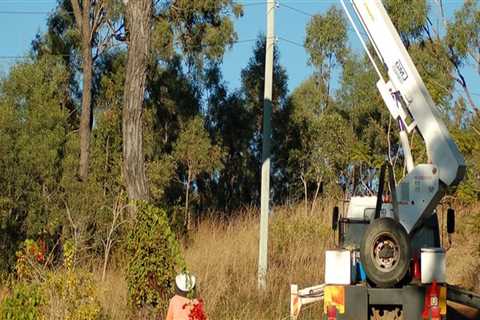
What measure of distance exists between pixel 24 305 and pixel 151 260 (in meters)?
2.11

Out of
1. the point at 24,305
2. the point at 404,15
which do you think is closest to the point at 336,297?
the point at 24,305

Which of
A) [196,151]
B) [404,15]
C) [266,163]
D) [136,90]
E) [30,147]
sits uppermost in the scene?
[404,15]

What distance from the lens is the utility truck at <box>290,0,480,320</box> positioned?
1225 cm

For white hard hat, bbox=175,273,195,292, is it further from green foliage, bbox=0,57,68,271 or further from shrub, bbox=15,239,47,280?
green foliage, bbox=0,57,68,271

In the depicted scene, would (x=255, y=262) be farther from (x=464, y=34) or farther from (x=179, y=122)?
(x=179, y=122)

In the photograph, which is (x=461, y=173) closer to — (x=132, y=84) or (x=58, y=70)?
(x=132, y=84)

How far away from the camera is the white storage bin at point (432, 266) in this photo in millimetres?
12195

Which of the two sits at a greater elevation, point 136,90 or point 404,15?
point 404,15

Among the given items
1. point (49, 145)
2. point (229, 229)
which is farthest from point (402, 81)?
point (49, 145)

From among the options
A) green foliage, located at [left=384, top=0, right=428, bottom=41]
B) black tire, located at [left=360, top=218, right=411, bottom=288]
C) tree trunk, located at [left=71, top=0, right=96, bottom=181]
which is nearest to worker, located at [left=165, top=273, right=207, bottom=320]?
black tire, located at [left=360, top=218, right=411, bottom=288]

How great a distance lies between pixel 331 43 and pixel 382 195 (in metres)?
35.0

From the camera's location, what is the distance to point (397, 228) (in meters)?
12.3

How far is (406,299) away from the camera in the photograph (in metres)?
12.3

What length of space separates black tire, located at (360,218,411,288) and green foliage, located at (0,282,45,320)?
4225mm
